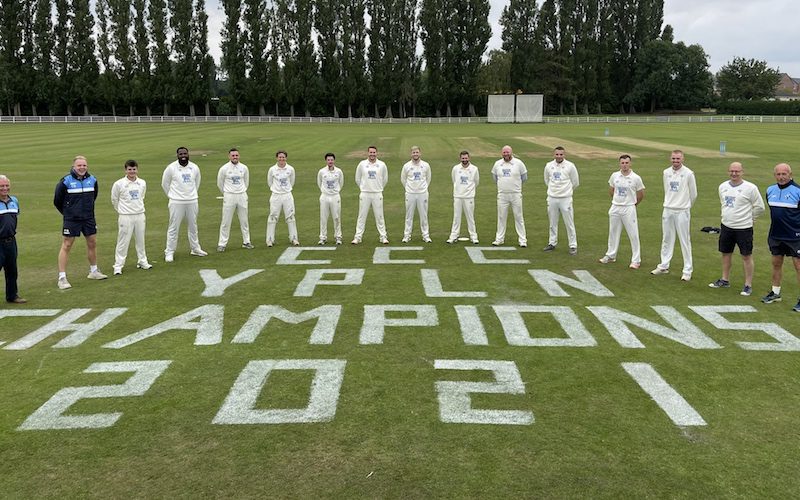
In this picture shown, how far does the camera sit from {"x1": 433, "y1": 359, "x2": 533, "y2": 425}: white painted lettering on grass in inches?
229

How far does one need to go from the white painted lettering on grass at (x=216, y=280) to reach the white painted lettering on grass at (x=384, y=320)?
2646 mm

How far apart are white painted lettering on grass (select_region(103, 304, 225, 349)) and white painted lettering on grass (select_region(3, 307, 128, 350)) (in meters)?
0.58

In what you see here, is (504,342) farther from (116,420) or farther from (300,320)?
(116,420)

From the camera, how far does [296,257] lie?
12469mm

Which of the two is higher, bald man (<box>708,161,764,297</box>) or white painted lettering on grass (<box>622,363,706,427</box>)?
bald man (<box>708,161,764,297</box>)

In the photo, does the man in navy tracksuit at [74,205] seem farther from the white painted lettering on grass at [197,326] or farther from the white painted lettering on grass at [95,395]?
the white painted lettering on grass at [95,395]

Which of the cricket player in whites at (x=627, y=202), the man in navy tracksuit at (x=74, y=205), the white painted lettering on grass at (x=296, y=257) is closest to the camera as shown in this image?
the man in navy tracksuit at (x=74, y=205)

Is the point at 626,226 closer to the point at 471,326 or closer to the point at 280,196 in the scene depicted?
the point at 471,326

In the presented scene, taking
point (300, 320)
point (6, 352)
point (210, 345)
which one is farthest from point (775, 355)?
point (6, 352)

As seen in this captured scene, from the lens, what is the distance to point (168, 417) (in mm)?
5887

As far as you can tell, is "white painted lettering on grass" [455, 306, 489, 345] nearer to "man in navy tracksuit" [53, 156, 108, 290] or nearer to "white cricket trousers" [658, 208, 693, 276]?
"white cricket trousers" [658, 208, 693, 276]

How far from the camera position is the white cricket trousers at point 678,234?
10.8 m

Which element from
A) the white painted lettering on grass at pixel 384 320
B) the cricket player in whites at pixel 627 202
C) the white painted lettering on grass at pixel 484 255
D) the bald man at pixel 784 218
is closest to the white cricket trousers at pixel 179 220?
the white painted lettering on grass at pixel 384 320

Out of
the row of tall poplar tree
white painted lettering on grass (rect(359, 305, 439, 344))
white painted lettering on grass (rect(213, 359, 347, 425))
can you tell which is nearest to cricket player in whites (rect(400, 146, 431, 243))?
white painted lettering on grass (rect(359, 305, 439, 344))
